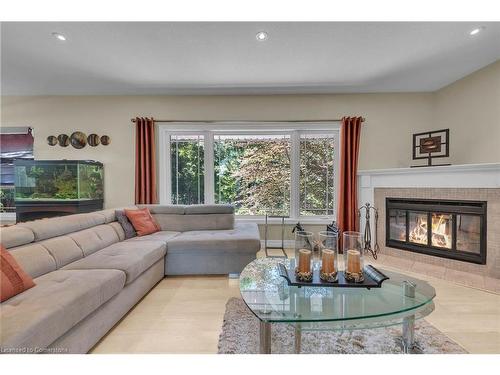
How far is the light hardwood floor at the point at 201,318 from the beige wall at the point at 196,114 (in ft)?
6.97

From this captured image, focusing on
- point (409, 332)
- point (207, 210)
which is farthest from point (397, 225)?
point (207, 210)

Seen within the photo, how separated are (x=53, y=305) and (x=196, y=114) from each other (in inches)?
122

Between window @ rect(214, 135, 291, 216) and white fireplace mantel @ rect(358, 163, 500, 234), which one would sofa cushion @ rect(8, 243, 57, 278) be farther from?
white fireplace mantel @ rect(358, 163, 500, 234)

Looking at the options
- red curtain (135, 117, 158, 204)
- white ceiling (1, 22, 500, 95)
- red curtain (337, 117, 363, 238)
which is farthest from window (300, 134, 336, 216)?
red curtain (135, 117, 158, 204)

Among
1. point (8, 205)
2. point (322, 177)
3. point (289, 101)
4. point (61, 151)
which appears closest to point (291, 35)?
point (289, 101)

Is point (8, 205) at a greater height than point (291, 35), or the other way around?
point (291, 35)

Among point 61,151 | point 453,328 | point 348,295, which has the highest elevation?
point 61,151

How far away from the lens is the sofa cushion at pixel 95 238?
2133 millimetres

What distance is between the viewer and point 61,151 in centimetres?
369

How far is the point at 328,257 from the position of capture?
1.49 metres

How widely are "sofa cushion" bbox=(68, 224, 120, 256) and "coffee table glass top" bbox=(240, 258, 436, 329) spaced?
5.33ft

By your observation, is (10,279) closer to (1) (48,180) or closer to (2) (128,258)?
(2) (128,258)
